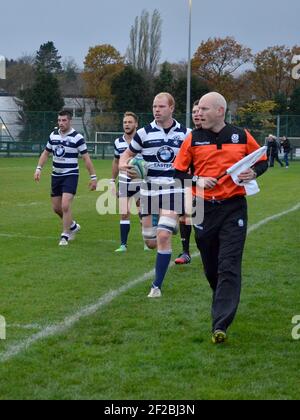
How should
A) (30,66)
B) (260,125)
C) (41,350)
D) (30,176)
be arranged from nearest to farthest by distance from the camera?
Result: 1. (41,350)
2. (30,176)
3. (260,125)
4. (30,66)

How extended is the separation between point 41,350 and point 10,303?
1725 mm

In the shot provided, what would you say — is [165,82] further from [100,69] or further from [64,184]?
[64,184]

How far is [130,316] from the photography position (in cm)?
720

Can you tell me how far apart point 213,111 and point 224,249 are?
1.14 m

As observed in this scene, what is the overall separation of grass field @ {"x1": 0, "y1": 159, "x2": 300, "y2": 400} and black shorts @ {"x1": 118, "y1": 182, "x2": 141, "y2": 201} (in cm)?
80

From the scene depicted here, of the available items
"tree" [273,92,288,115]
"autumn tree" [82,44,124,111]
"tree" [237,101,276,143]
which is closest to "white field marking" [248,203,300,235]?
"tree" [237,101,276,143]

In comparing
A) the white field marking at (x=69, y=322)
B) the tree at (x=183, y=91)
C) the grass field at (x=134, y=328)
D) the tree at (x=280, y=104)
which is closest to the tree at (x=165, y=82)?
the tree at (x=183, y=91)

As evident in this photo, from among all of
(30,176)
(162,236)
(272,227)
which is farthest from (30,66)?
(162,236)

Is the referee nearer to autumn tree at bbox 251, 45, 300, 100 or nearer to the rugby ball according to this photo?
the rugby ball

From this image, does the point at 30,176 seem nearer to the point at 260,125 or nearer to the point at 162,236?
the point at 162,236

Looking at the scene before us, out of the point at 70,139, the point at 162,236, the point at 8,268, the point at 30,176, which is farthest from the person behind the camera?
the point at 30,176

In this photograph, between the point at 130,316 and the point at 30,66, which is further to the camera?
the point at 30,66

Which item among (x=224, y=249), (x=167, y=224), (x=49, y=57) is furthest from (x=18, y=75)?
(x=224, y=249)

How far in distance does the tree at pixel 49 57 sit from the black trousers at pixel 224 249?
8227 centimetres
